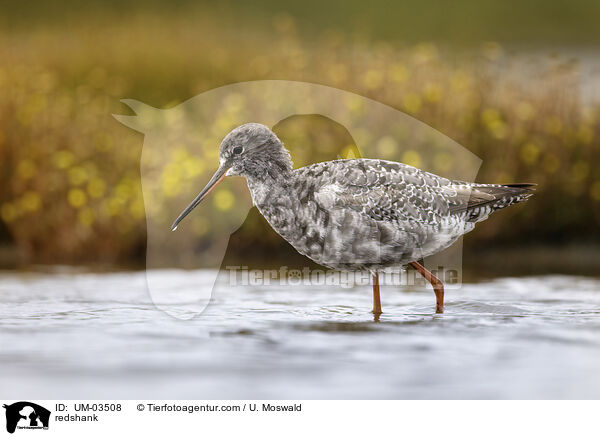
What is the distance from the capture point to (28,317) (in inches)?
296

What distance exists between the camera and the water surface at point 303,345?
17.9 ft

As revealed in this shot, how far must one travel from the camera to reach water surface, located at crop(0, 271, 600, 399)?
546 centimetres

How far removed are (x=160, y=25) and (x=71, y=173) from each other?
7.37 metres

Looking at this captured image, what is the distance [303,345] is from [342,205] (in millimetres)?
1524

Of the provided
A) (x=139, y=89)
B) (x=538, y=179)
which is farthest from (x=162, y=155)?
(x=538, y=179)

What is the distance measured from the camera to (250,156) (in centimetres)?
749

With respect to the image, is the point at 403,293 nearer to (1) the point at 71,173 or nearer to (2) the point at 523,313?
(2) the point at 523,313

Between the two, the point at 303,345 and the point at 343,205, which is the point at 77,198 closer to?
the point at 343,205

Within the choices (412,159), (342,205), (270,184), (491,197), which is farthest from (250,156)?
(412,159)

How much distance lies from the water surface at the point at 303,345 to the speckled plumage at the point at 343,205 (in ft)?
2.24

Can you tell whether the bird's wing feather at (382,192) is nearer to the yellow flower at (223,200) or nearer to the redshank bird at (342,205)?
the redshank bird at (342,205)

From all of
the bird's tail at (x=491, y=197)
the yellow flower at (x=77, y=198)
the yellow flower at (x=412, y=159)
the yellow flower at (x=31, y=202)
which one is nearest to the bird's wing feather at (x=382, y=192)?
the bird's tail at (x=491, y=197)

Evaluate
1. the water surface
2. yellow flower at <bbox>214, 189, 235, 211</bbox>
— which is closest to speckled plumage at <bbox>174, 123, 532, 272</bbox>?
the water surface

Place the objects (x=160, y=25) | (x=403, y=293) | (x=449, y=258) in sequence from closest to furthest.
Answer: (x=403, y=293) → (x=449, y=258) → (x=160, y=25)
